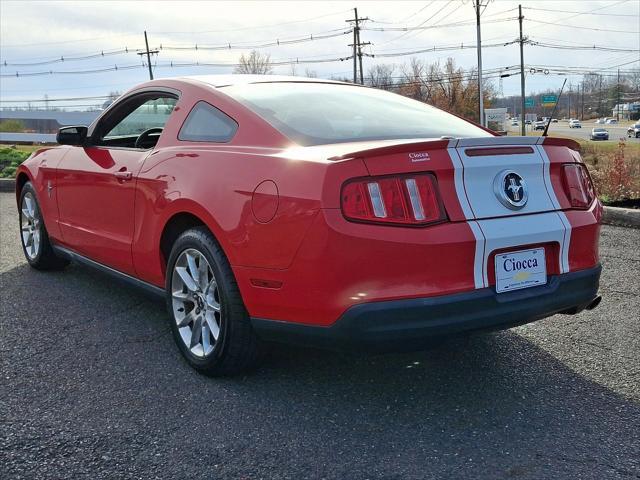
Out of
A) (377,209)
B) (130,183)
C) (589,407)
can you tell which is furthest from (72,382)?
(589,407)

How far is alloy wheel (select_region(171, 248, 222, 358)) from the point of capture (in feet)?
9.86

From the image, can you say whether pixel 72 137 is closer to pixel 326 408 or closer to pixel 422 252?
pixel 326 408

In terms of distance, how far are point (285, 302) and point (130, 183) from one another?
1.50 m

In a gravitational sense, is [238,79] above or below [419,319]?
above

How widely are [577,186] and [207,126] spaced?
1867 millimetres

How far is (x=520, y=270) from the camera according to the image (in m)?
2.56

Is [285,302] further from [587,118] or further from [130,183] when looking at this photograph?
[587,118]

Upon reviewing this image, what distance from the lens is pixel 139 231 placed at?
3.52 meters

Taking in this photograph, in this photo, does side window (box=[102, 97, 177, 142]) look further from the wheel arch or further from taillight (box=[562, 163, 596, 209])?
taillight (box=[562, 163, 596, 209])

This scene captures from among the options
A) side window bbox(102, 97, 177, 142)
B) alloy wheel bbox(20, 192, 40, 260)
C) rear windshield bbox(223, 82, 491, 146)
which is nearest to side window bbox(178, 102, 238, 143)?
rear windshield bbox(223, 82, 491, 146)

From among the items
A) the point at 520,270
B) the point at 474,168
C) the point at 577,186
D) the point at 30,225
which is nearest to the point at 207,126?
the point at 474,168

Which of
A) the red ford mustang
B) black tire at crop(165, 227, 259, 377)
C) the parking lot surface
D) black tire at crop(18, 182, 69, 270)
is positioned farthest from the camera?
black tire at crop(18, 182, 69, 270)

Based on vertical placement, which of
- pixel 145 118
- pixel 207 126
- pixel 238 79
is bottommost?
pixel 207 126

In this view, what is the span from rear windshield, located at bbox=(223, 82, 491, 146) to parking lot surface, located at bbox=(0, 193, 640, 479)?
1110 mm
